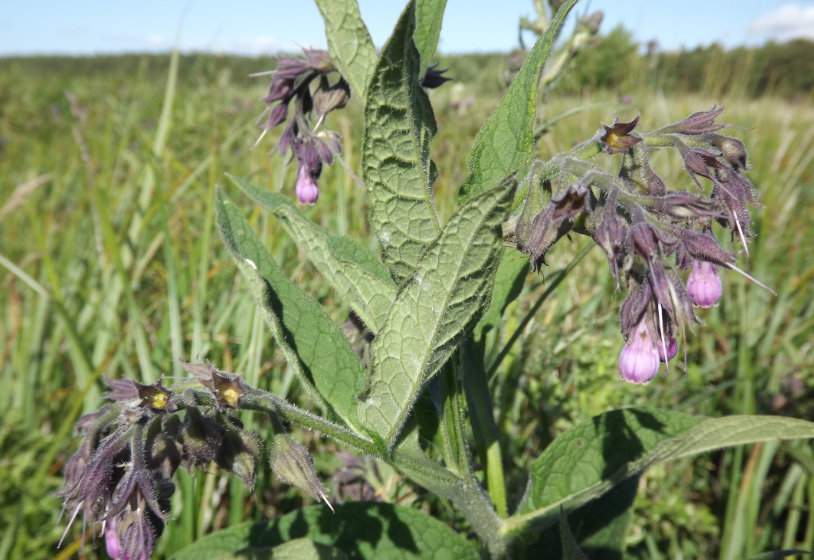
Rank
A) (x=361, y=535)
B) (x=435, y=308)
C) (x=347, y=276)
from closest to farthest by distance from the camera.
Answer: (x=435, y=308)
(x=347, y=276)
(x=361, y=535)

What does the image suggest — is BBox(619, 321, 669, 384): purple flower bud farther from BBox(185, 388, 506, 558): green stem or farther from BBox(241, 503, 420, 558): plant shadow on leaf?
BBox(241, 503, 420, 558): plant shadow on leaf

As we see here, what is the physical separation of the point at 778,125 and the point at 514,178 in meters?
Answer: 8.36

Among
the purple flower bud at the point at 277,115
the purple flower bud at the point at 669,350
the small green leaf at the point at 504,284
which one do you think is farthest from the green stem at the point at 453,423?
the purple flower bud at the point at 277,115

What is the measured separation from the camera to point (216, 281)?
9.62 ft

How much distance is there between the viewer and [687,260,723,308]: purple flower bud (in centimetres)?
124

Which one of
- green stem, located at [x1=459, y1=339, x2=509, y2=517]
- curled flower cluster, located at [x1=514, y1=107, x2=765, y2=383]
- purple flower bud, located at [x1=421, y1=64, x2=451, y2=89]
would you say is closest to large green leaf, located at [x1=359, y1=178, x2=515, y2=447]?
curled flower cluster, located at [x1=514, y1=107, x2=765, y2=383]

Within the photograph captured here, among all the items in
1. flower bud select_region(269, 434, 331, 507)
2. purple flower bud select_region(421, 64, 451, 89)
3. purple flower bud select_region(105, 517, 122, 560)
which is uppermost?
purple flower bud select_region(421, 64, 451, 89)

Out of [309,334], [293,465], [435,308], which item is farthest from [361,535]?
[435,308]

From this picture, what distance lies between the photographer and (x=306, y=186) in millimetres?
1755

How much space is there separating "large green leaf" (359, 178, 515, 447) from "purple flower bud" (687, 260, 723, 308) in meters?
0.43

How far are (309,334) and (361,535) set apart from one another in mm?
493

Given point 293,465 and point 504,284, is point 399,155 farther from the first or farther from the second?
point 293,465

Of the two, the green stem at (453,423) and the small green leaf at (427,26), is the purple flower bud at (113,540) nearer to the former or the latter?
the green stem at (453,423)

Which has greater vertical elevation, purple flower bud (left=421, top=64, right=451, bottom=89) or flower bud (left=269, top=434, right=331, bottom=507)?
purple flower bud (left=421, top=64, right=451, bottom=89)
